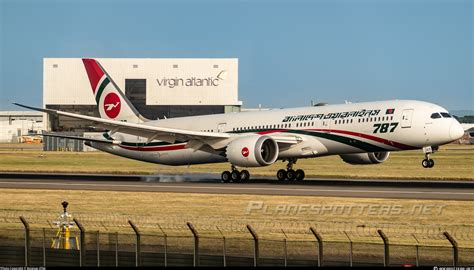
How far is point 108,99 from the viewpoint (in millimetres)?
59438

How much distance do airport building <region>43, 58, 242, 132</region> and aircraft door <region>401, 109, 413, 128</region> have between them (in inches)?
3928

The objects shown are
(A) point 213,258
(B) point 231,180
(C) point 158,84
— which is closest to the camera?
(A) point 213,258

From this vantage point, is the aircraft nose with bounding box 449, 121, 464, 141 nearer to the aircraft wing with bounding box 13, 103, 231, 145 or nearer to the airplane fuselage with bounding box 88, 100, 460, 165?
the airplane fuselage with bounding box 88, 100, 460, 165

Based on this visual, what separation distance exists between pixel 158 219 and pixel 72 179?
81.9 ft

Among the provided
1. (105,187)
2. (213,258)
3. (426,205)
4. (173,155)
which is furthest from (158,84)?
(213,258)

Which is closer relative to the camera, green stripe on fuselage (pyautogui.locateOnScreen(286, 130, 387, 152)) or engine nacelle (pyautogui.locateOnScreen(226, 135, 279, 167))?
green stripe on fuselage (pyautogui.locateOnScreen(286, 130, 387, 152))

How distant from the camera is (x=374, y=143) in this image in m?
45.6

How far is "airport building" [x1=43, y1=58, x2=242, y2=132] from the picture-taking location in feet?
473

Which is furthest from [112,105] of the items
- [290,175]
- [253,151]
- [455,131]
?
[455,131]

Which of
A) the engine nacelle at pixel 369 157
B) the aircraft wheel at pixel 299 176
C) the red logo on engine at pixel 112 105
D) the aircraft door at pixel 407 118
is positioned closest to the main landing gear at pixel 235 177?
the aircraft wheel at pixel 299 176

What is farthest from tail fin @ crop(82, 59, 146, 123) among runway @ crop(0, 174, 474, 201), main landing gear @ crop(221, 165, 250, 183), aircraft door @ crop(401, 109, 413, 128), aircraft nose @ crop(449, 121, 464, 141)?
aircraft nose @ crop(449, 121, 464, 141)

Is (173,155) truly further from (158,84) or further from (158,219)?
(158,84)

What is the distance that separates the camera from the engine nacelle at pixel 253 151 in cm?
4644

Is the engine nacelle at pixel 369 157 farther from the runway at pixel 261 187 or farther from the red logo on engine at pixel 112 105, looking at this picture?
the red logo on engine at pixel 112 105
